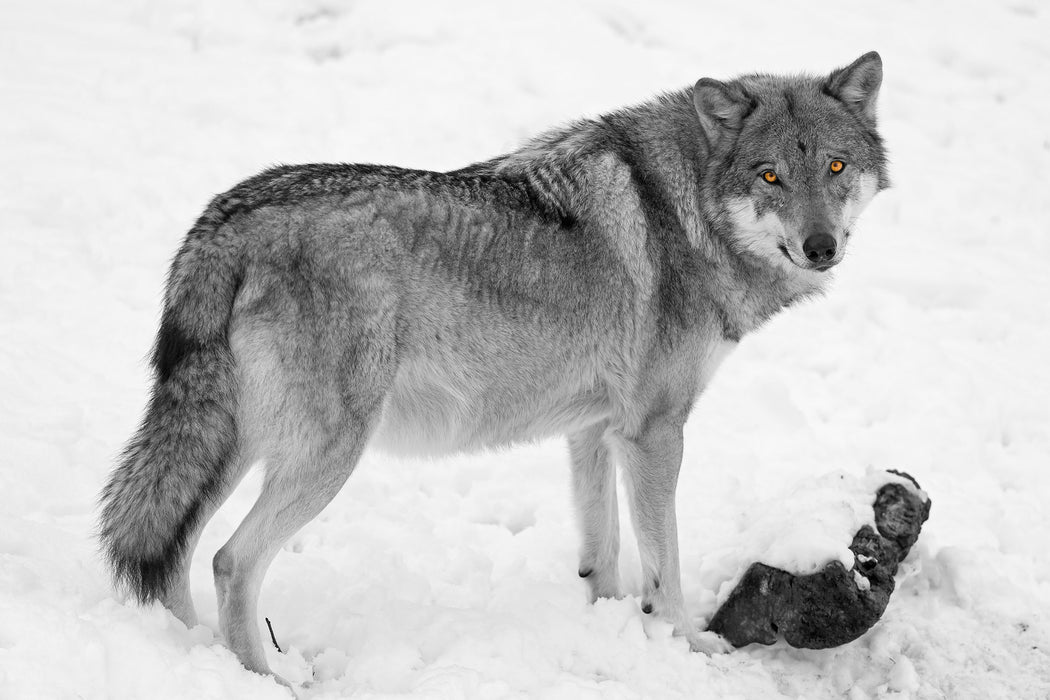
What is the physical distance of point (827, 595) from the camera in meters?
4.18

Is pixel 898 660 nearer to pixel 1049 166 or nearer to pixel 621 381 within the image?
pixel 621 381

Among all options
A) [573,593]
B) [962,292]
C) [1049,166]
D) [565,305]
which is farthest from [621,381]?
[1049,166]

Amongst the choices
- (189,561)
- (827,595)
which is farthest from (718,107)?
(189,561)

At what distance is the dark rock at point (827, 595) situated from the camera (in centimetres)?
419

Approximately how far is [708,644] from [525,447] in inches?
72.2

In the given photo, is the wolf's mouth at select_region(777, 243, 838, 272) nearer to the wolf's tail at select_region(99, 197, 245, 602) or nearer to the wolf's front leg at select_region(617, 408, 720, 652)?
the wolf's front leg at select_region(617, 408, 720, 652)

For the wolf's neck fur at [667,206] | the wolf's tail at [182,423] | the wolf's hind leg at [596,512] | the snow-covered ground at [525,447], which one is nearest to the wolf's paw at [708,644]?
the snow-covered ground at [525,447]

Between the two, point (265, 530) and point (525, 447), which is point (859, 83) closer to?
point (525, 447)

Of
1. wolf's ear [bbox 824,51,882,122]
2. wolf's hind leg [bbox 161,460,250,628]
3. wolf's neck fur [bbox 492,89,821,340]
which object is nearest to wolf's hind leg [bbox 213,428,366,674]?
wolf's hind leg [bbox 161,460,250,628]

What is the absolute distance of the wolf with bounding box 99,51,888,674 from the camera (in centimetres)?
363

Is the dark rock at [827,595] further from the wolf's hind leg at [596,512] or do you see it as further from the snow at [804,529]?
the wolf's hind leg at [596,512]

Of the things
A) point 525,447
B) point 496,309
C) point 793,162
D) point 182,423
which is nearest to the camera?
point 182,423

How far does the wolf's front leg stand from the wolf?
0.01 metres

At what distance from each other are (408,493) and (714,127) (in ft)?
7.87
